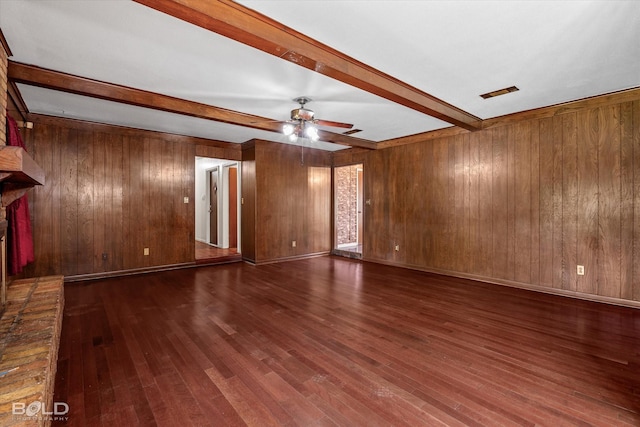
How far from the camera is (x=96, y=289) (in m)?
4.19

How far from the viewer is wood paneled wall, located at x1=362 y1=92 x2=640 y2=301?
3562mm

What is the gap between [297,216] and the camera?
21.8 feet

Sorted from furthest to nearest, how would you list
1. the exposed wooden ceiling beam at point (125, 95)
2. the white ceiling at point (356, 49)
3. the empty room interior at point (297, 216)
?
1. the exposed wooden ceiling beam at point (125, 95)
2. the white ceiling at point (356, 49)
3. the empty room interior at point (297, 216)

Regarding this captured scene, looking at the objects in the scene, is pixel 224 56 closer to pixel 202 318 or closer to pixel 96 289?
pixel 202 318

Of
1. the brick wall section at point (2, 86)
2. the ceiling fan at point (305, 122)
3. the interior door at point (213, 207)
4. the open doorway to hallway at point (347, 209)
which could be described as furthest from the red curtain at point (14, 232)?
the open doorway to hallway at point (347, 209)

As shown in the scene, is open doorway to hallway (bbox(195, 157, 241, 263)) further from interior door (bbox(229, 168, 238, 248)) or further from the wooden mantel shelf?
the wooden mantel shelf

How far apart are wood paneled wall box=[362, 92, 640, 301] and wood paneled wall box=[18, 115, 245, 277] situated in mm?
4228

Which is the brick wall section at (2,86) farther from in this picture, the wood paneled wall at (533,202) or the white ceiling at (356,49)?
the wood paneled wall at (533,202)

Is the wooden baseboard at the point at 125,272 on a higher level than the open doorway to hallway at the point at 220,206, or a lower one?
lower

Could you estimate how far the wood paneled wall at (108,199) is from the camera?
4.39m

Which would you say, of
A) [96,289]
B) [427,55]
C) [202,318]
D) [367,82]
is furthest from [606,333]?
[96,289]

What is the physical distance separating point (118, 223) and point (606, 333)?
6512mm

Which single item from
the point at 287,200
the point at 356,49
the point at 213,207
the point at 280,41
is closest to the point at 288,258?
the point at 287,200

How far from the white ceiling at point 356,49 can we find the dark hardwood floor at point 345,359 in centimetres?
252
